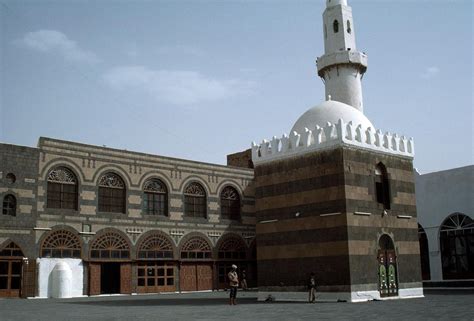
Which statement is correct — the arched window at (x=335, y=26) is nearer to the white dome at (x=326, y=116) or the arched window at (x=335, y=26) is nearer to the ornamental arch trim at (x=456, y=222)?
the white dome at (x=326, y=116)

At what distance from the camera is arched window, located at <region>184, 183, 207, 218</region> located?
34.5 meters

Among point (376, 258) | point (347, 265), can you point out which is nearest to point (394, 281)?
point (376, 258)

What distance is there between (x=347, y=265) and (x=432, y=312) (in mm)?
5089

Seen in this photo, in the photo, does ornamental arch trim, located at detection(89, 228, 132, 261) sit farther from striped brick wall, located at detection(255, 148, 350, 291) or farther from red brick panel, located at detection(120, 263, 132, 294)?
striped brick wall, located at detection(255, 148, 350, 291)

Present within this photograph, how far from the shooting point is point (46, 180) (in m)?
28.4

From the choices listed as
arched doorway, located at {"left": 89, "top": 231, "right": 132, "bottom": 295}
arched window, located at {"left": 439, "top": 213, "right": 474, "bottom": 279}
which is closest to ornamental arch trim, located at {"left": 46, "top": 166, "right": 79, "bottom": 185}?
arched doorway, located at {"left": 89, "top": 231, "right": 132, "bottom": 295}

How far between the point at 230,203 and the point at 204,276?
5.44 m

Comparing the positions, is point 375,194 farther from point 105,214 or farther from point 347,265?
point 105,214

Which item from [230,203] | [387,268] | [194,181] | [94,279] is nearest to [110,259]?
[94,279]

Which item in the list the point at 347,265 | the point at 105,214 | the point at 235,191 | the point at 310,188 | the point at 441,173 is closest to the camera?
the point at 347,265

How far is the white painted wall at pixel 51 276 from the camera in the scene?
27.5m

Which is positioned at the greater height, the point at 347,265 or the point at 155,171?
the point at 155,171

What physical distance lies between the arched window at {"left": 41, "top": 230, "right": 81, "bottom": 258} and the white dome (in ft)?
45.5

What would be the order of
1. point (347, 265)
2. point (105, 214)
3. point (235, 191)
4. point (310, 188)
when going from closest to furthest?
point (347, 265)
point (310, 188)
point (105, 214)
point (235, 191)
